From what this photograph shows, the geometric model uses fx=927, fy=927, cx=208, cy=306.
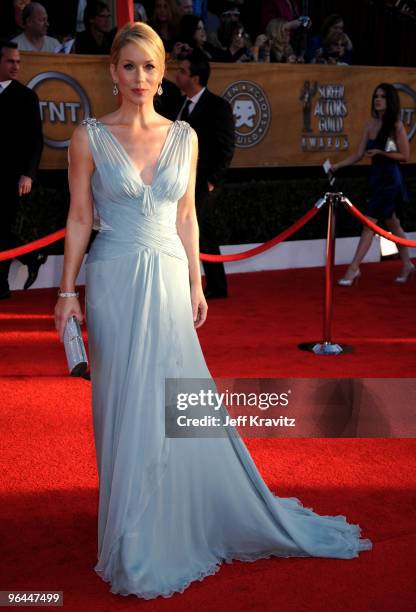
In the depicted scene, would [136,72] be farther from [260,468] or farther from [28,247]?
[28,247]

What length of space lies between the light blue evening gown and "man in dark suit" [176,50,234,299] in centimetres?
446

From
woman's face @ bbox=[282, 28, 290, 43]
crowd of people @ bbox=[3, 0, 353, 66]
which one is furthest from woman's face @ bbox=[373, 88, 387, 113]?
woman's face @ bbox=[282, 28, 290, 43]

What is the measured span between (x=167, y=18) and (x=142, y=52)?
746 centimetres

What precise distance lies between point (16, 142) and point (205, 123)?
5.42 ft

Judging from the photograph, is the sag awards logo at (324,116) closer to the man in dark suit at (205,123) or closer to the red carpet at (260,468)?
the man in dark suit at (205,123)

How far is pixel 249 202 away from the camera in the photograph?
1009 centimetres

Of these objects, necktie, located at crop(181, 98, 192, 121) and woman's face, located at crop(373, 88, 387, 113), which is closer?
necktie, located at crop(181, 98, 192, 121)

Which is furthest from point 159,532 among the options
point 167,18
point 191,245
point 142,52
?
point 167,18

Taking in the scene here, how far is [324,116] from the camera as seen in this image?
422 inches

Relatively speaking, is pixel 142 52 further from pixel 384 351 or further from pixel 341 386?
pixel 384 351

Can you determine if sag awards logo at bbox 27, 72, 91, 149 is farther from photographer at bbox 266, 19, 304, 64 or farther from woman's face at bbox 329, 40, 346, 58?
woman's face at bbox 329, 40, 346, 58

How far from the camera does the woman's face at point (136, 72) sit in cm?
300

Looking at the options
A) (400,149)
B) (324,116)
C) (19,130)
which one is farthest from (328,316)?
(324,116)

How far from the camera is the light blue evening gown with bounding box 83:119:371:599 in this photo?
3.03 meters
